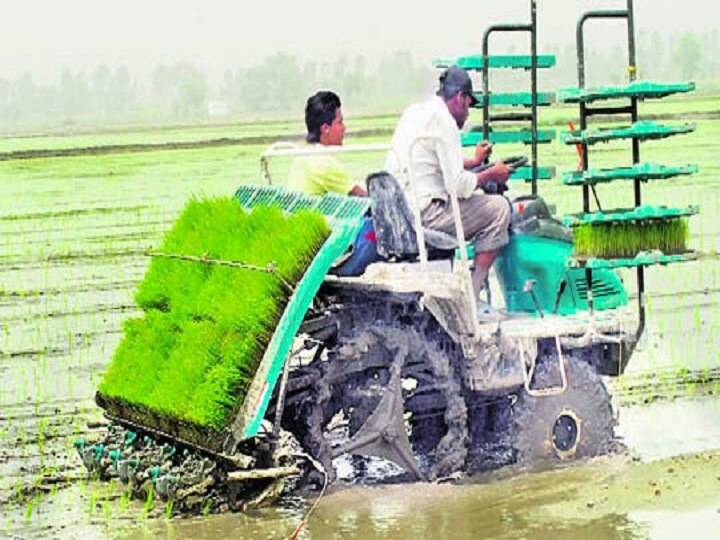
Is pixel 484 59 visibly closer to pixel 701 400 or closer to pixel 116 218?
pixel 701 400

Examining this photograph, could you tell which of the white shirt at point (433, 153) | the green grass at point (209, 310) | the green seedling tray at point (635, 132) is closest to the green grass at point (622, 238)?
the green seedling tray at point (635, 132)

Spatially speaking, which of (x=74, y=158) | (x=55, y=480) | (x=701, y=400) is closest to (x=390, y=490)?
(x=55, y=480)

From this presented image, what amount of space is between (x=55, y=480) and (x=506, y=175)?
110 inches

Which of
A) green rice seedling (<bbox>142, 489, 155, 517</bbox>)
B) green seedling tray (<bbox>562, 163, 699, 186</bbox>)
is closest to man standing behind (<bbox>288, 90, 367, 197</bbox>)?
green seedling tray (<bbox>562, 163, 699, 186</bbox>)

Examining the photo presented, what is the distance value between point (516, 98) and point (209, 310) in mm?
2678

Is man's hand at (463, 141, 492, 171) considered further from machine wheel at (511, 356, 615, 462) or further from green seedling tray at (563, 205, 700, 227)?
machine wheel at (511, 356, 615, 462)

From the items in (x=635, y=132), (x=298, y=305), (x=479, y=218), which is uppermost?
(x=635, y=132)

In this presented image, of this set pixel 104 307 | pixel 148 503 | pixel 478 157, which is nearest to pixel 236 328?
pixel 148 503

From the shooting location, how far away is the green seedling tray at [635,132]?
26.6 ft

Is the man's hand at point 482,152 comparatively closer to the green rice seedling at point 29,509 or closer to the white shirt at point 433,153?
the white shirt at point 433,153

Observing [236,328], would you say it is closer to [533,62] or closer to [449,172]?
[449,172]

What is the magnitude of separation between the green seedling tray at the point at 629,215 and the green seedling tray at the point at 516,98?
4.63 ft

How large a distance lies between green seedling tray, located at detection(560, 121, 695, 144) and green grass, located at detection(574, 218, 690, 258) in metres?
0.42

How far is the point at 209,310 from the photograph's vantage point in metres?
7.96
